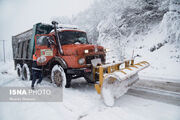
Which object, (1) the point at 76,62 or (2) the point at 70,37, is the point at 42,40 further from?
(1) the point at 76,62

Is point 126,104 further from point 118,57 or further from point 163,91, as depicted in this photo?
point 118,57

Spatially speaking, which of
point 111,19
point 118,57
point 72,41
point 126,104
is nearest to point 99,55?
point 72,41

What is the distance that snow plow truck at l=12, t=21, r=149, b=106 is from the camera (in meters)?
3.15

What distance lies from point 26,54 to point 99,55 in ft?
14.5

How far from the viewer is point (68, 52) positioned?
421cm

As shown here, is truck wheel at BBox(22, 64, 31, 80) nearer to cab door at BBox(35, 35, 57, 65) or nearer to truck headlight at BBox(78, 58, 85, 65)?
cab door at BBox(35, 35, 57, 65)

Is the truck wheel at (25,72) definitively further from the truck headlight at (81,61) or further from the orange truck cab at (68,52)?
the truck headlight at (81,61)

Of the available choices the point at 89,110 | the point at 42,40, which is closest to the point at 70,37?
the point at 42,40

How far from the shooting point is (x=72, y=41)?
4.81 m

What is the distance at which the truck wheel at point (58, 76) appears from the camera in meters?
4.23

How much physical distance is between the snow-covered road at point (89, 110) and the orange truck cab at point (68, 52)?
41.9 inches

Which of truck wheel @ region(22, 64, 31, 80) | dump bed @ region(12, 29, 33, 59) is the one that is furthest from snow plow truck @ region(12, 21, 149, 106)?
truck wheel @ region(22, 64, 31, 80)

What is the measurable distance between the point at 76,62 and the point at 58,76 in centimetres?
108

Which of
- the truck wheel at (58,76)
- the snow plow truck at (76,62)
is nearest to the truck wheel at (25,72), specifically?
the snow plow truck at (76,62)
